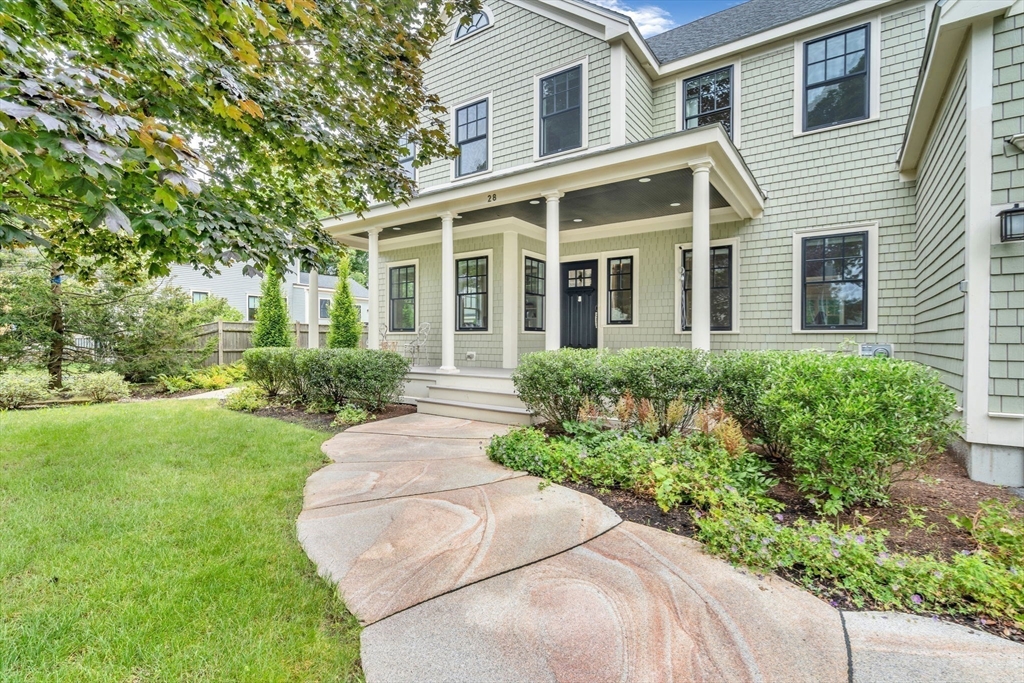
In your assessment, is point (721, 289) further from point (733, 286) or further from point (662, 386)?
point (662, 386)

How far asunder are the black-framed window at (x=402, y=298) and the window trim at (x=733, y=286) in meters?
5.53

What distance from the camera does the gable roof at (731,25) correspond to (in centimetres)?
767

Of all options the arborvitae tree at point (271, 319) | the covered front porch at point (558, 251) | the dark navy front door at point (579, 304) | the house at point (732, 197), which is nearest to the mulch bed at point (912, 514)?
the house at point (732, 197)

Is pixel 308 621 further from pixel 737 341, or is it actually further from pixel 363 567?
pixel 737 341

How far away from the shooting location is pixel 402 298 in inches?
413

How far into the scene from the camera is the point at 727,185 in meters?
6.23

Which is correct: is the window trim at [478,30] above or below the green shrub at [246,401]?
above

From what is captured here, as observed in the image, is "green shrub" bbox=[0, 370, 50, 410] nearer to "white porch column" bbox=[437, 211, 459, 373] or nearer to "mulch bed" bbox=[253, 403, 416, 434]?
"mulch bed" bbox=[253, 403, 416, 434]

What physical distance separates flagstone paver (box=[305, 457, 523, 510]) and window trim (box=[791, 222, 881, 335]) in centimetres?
562

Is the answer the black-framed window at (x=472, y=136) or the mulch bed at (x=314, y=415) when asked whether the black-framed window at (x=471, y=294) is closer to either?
the black-framed window at (x=472, y=136)

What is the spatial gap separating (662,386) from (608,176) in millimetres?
2980

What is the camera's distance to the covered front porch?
19.4ft

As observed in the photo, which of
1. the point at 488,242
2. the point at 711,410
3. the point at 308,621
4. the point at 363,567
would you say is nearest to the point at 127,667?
the point at 308,621

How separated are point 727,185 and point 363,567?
6246 millimetres
